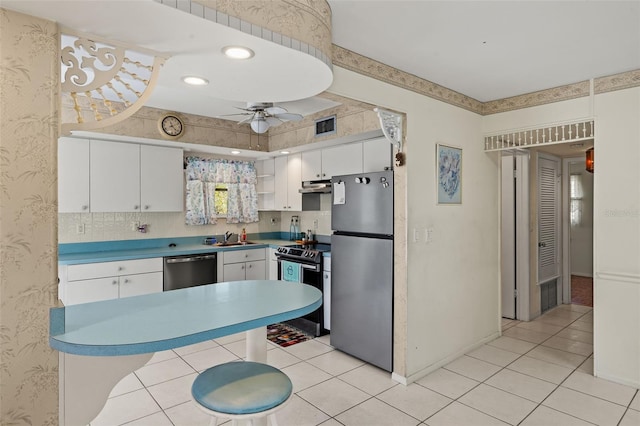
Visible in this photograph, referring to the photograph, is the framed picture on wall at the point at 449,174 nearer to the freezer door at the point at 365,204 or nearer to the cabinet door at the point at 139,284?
the freezer door at the point at 365,204

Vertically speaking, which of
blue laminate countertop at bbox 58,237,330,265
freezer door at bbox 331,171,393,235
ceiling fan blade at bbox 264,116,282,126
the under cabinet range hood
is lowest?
blue laminate countertop at bbox 58,237,330,265

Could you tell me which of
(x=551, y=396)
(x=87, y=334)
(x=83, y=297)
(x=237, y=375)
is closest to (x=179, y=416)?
(x=237, y=375)


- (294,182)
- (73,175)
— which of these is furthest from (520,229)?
(73,175)

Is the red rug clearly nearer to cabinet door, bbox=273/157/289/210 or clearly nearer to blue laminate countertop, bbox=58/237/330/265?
blue laminate countertop, bbox=58/237/330/265

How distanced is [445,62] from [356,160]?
1.40 m

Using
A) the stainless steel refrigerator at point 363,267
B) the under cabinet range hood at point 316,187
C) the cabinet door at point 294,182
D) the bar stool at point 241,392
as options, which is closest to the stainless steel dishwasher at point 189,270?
the cabinet door at point 294,182

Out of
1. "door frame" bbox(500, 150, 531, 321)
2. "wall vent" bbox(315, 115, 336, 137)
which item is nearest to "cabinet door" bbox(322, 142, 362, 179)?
"wall vent" bbox(315, 115, 336, 137)

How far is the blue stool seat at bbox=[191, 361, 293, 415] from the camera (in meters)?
1.51

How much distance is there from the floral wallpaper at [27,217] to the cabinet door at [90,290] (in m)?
2.50

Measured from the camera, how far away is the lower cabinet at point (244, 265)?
4.71 m

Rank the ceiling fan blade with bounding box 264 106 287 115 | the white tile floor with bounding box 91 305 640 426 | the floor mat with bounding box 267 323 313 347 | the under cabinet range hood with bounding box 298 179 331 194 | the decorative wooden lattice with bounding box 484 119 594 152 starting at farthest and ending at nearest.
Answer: the under cabinet range hood with bounding box 298 179 331 194
the floor mat with bounding box 267 323 313 347
the decorative wooden lattice with bounding box 484 119 594 152
the ceiling fan blade with bounding box 264 106 287 115
the white tile floor with bounding box 91 305 640 426

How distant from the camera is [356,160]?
157 inches

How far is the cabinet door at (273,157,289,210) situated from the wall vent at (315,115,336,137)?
1037 mm

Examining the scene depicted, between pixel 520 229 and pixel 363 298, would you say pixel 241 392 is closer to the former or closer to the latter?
pixel 363 298
